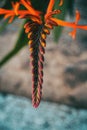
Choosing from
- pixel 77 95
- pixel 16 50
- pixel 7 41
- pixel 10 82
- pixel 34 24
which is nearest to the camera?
pixel 34 24

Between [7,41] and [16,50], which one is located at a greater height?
[16,50]

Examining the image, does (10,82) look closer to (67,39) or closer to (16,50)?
(67,39)

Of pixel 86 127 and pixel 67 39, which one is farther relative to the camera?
pixel 67 39

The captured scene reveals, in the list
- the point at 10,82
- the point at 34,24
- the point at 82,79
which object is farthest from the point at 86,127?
the point at 34,24

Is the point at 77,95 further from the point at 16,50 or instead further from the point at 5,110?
the point at 16,50

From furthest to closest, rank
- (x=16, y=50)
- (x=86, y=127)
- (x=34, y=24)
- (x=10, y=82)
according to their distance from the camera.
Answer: (x=10, y=82), (x=86, y=127), (x=16, y=50), (x=34, y=24)

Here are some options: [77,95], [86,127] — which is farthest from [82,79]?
[86,127]

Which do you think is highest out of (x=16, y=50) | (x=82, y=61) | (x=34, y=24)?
(x=34, y=24)
